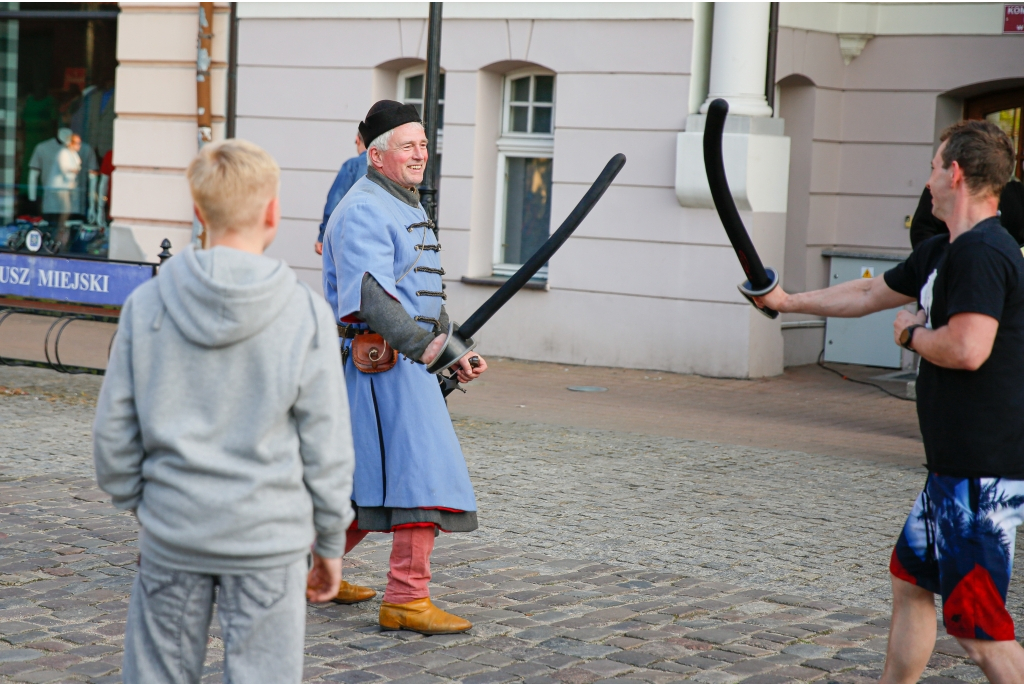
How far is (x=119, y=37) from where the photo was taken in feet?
47.4

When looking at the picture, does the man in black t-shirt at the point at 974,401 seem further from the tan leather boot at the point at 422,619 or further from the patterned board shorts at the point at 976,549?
the tan leather boot at the point at 422,619

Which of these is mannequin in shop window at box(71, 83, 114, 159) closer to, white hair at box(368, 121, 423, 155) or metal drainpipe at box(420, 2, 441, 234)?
metal drainpipe at box(420, 2, 441, 234)

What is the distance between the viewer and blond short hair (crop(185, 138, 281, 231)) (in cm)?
258

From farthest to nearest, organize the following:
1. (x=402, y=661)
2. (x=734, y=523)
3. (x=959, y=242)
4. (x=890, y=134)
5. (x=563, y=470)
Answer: (x=890, y=134)
(x=563, y=470)
(x=734, y=523)
(x=402, y=661)
(x=959, y=242)

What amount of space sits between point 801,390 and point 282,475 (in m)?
9.23

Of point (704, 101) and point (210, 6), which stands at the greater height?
point (210, 6)

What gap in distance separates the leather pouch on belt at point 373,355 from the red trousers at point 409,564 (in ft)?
1.90

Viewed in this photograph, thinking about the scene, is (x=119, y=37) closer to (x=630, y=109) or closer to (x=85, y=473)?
(x=630, y=109)

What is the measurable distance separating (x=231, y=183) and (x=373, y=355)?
1907 mm

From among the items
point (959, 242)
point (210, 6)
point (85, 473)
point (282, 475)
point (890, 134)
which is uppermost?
point (210, 6)

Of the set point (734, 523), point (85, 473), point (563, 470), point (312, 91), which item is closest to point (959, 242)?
point (734, 523)

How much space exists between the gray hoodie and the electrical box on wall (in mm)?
10635

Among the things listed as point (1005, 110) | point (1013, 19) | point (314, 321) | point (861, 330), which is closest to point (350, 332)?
point (314, 321)

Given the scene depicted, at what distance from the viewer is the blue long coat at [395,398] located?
4398 millimetres
